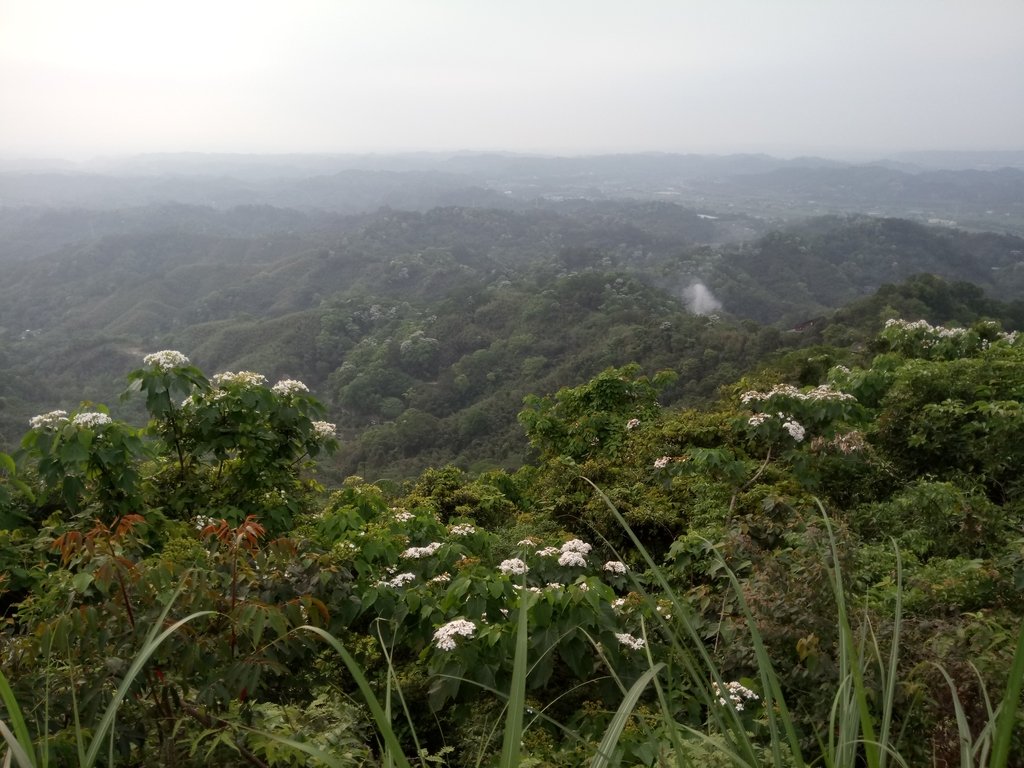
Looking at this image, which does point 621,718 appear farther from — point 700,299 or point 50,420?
point 700,299

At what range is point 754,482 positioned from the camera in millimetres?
4805

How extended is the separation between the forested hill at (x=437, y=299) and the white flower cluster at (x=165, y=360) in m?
20.7

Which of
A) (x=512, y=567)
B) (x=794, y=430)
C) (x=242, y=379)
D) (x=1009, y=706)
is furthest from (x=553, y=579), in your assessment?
(x=242, y=379)

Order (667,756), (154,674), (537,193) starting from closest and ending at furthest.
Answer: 1. (154,674)
2. (667,756)
3. (537,193)

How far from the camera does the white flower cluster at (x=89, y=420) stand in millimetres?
3367

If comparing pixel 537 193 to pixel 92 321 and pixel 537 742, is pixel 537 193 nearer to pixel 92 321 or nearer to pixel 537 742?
pixel 92 321

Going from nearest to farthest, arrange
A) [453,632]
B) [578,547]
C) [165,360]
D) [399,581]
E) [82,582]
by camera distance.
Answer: [82,582] → [453,632] → [399,581] → [578,547] → [165,360]

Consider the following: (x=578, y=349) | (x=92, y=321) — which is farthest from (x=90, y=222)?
(x=578, y=349)

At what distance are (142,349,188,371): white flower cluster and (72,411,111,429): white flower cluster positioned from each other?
19.5 inches

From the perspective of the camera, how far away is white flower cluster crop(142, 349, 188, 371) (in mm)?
3879

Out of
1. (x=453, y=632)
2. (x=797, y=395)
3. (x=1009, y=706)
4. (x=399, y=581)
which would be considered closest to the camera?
(x=1009, y=706)

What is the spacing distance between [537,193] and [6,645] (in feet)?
641

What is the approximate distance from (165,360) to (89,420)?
62cm

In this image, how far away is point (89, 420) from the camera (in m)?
3.39
